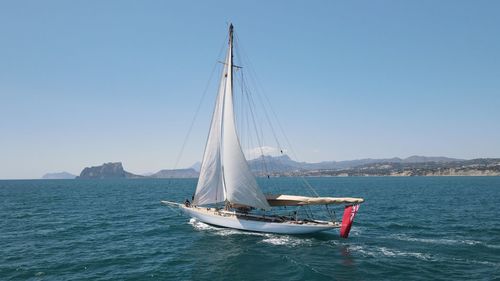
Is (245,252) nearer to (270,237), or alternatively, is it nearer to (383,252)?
(270,237)

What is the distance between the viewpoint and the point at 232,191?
130ft

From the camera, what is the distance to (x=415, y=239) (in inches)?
1377

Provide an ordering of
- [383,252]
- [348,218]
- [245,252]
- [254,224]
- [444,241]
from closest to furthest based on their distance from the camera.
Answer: [383,252] < [245,252] < [444,241] < [348,218] < [254,224]

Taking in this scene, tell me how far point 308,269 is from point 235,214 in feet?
50.9

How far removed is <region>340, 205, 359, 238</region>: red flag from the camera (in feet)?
112

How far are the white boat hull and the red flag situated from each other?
2.78ft

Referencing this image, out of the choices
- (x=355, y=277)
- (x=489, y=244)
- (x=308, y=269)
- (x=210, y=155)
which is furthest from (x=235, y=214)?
(x=489, y=244)

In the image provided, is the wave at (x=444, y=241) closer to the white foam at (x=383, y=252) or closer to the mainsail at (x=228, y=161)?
the white foam at (x=383, y=252)

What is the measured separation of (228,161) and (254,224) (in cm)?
741

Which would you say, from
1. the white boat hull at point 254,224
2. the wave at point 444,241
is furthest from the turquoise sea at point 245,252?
the white boat hull at point 254,224

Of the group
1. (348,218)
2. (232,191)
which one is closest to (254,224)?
(232,191)

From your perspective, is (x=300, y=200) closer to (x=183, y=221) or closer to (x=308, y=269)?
(x=308, y=269)

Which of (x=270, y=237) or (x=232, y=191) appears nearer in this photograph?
(x=270, y=237)

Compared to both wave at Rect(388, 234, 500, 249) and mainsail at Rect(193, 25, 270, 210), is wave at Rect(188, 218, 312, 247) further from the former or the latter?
wave at Rect(388, 234, 500, 249)
